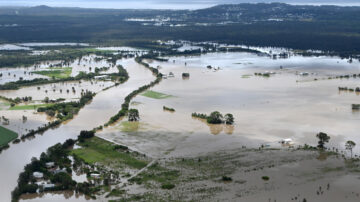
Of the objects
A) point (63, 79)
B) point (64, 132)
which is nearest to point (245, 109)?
point (64, 132)

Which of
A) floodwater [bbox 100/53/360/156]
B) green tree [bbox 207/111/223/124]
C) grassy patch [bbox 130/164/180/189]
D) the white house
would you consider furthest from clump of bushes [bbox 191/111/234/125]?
the white house

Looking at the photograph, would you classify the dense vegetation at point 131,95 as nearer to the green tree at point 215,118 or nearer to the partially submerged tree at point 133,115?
the partially submerged tree at point 133,115

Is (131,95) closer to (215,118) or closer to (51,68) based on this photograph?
(215,118)

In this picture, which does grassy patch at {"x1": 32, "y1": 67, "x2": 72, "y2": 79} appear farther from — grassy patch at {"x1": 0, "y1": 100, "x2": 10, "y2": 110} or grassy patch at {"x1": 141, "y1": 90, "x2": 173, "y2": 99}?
grassy patch at {"x1": 141, "y1": 90, "x2": 173, "y2": 99}

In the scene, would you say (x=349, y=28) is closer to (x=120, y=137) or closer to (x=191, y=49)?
(x=191, y=49)

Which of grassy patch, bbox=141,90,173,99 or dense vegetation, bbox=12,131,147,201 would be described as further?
grassy patch, bbox=141,90,173,99

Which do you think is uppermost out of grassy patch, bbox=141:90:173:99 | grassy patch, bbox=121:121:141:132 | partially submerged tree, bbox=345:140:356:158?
grassy patch, bbox=141:90:173:99

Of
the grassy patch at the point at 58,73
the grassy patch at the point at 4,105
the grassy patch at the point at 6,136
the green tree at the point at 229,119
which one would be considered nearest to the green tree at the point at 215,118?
the green tree at the point at 229,119
